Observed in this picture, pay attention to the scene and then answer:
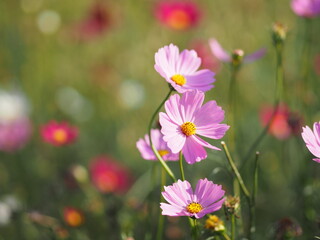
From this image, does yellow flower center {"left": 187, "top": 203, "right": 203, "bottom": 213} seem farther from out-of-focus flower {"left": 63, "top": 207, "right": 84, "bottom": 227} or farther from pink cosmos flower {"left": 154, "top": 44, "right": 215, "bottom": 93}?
out-of-focus flower {"left": 63, "top": 207, "right": 84, "bottom": 227}

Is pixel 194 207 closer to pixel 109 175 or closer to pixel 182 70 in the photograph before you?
pixel 182 70

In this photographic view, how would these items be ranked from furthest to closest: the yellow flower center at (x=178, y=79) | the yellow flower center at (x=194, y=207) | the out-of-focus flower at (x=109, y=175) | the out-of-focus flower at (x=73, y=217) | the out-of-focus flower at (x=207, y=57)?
the out-of-focus flower at (x=207, y=57) → the out-of-focus flower at (x=109, y=175) → the out-of-focus flower at (x=73, y=217) → the yellow flower center at (x=178, y=79) → the yellow flower center at (x=194, y=207)

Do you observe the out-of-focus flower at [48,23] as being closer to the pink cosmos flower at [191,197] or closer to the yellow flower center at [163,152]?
the yellow flower center at [163,152]

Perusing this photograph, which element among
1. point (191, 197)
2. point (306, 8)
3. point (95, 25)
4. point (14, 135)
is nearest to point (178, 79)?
point (191, 197)

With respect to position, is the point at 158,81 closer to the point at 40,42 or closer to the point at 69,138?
the point at 40,42

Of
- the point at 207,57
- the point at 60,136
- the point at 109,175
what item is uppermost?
the point at 207,57

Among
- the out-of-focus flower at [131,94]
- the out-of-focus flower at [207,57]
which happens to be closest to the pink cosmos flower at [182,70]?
the out-of-focus flower at [207,57]
